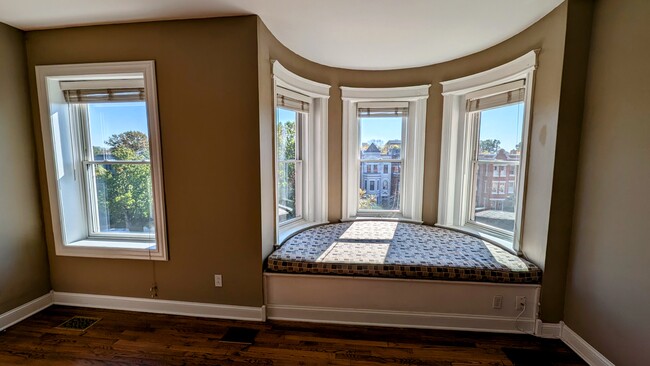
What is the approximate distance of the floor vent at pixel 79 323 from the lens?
6.66ft

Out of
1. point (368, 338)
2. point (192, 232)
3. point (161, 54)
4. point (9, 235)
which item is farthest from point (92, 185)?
point (368, 338)

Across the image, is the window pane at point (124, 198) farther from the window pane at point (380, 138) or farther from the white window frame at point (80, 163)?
the window pane at point (380, 138)

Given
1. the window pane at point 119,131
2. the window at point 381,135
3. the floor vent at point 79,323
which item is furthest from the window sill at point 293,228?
the floor vent at point 79,323

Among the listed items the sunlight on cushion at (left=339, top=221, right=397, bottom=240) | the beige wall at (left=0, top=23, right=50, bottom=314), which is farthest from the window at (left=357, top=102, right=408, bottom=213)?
the beige wall at (left=0, top=23, right=50, bottom=314)

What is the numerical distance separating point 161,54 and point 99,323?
7.11 feet

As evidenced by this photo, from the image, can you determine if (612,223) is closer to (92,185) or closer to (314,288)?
(314,288)

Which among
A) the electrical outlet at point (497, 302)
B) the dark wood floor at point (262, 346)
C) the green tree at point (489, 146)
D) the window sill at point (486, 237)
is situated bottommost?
the dark wood floor at point (262, 346)

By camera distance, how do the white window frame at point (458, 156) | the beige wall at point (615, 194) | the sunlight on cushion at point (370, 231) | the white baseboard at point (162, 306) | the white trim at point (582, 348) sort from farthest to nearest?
1. the sunlight on cushion at point (370, 231)
2. the white window frame at point (458, 156)
3. the white baseboard at point (162, 306)
4. the white trim at point (582, 348)
5. the beige wall at point (615, 194)

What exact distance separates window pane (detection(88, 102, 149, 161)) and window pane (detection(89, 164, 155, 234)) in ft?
0.37

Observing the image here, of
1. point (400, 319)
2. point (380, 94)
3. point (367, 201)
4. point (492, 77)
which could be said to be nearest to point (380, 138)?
point (380, 94)

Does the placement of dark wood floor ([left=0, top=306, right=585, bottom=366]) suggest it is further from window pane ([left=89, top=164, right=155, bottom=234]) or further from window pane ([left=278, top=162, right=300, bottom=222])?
window pane ([left=278, top=162, right=300, bottom=222])

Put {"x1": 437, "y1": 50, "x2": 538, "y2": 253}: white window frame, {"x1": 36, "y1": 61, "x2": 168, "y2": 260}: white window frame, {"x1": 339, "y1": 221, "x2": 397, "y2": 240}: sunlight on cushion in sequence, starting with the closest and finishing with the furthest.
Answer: {"x1": 36, "y1": 61, "x2": 168, "y2": 260}: white window frame
{"x1": 437, "y1": 50, "x2": 538, "y2": 253}: white window frame
{"x1": 339, "y1": 221, "x2": 397, "y2": 240}: sunlight on cushion

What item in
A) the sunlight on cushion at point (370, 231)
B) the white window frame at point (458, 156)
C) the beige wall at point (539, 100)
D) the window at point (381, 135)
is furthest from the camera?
Result: the window at point (381, 135)

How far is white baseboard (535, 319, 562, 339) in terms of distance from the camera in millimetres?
1896
